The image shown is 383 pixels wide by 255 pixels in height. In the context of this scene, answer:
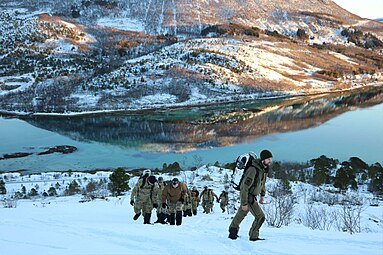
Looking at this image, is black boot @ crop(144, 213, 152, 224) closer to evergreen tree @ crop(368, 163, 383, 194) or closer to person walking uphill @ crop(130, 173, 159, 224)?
person walking uphill @ crop(130, 173, 159, 224)

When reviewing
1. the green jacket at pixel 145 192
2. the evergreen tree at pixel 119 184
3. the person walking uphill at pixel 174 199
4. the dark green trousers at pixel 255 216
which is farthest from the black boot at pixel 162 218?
the evergreen tree at pixel 119 184

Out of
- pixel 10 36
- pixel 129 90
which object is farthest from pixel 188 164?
pixel 10 36

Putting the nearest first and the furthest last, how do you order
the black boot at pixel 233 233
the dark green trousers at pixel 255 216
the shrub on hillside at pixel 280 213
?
the dark green trousers at pixel 255 216
the black boot at pixel 233 233
the shrub on hillside at pixel 280 213

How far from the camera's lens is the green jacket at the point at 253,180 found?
574 centimetres

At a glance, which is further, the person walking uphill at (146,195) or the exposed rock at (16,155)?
the exposed rock at (16,155)

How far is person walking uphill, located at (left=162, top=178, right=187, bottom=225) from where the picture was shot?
8.55 metres

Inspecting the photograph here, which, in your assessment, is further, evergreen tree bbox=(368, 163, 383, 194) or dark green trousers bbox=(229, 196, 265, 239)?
evergreen tree bbox=(368, 163, 383, 194)

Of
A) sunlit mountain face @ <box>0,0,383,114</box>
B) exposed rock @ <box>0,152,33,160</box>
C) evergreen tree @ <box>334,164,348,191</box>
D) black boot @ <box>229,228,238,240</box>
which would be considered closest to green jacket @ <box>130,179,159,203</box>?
black boot @ <box>229,228,238,240</box>

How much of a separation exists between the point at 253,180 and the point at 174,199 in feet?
11.0

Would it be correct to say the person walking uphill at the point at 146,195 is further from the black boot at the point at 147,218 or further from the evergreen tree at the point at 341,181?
the evergreen tree at the point at 341,181

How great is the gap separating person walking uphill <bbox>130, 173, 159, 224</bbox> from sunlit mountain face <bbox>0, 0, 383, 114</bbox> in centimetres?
6091

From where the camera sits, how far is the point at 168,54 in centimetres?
9212

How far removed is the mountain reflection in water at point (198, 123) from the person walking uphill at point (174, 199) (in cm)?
3357

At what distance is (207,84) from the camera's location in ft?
255
